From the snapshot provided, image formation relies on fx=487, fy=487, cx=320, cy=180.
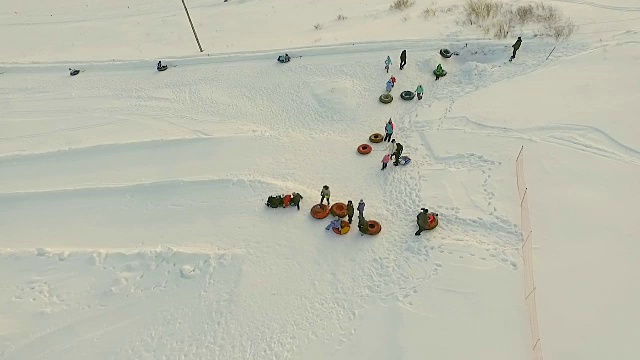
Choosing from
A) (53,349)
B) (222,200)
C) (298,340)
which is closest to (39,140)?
(222,200)

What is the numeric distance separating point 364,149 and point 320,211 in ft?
11.9

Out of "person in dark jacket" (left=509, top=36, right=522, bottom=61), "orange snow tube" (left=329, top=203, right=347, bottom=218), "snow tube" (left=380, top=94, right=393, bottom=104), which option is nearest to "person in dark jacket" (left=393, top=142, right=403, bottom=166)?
"orange snow tube" (left=329, top=203, right=347, bottom=218)

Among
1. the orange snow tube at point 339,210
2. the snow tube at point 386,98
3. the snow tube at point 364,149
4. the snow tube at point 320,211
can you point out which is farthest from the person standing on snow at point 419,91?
the snow tube at point 320,211

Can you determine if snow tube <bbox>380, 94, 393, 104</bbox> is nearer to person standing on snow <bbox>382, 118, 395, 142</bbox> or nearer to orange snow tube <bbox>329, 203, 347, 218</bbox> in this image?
person standing on snow <bbox>382, 118, 395, 142</bbox>

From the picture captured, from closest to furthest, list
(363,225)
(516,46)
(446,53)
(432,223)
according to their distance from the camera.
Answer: (432,223)
(363,225)
(516,46)
(446,53)

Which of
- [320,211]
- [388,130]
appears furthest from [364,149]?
[320,211]

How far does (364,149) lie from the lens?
17781 mm

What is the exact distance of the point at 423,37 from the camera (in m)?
23.3

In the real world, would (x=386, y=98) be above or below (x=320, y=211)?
above

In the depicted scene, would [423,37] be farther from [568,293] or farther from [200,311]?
[200,311]

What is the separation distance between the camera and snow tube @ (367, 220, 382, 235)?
→ 1445 cm

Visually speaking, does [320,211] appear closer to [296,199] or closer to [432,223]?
[296,199]

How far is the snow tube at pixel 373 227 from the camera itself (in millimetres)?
14445

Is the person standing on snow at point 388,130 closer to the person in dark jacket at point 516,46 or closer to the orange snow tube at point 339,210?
the orange snow tube at point 339,210
